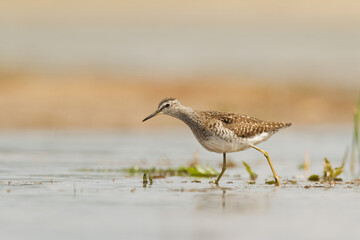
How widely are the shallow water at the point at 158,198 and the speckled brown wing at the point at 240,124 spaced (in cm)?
77

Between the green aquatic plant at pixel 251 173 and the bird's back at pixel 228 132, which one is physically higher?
the bird's back at pixel 228 132

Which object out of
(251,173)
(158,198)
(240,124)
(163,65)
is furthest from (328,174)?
(163,65)

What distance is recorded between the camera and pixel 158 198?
35.8 ft

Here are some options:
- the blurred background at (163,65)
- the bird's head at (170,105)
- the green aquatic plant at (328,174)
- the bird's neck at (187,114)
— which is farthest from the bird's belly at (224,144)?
the blurred background at (163,65)

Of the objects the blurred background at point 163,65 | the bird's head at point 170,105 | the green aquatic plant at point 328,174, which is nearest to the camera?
the green aquatic plant at point 328,174

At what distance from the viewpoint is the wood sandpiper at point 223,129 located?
12680mm

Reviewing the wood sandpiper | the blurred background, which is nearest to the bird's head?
the wood sandpiper

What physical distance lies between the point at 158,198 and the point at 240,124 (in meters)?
2.53

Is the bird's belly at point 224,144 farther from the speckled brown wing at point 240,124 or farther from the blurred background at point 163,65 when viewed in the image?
the blurred background at point 163,65

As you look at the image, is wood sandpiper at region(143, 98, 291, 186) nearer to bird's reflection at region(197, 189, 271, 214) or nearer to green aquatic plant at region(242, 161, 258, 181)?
green aquatic plant at region(242, 161, 258, 181)

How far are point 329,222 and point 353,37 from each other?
4124 cm

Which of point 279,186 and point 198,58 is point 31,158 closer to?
point 279,186

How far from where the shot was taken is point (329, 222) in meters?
9.41

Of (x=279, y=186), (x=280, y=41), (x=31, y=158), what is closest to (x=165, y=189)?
(x=279, y=186)
